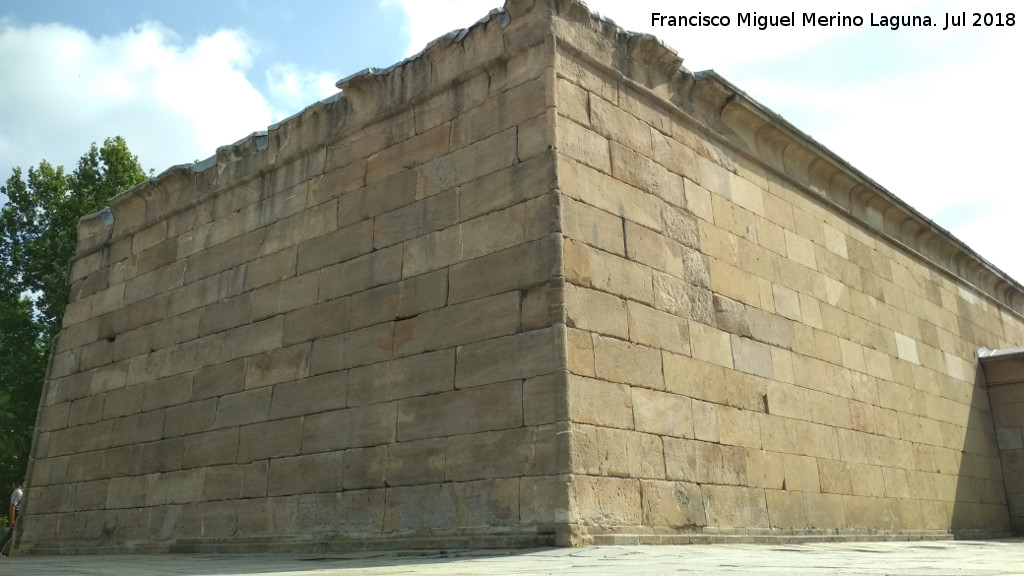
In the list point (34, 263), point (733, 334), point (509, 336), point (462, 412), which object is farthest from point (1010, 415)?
point (34, 263)

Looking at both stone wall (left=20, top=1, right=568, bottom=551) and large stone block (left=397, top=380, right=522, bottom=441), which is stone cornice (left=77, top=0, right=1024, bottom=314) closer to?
stone wall (left=20, top=1, right=568, bottom=551)

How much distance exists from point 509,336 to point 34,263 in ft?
67.6

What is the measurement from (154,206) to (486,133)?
5550 mm

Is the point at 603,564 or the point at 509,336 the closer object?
the point at 603,564

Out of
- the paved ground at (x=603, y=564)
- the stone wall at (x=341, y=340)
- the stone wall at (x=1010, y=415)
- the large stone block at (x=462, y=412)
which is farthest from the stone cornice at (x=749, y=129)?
the paved ground at (x=603, y=564)

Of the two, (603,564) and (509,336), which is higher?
(509,336)

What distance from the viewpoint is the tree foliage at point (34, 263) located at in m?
20.9

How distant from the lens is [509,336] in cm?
600

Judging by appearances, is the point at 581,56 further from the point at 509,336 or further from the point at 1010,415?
the point at 1010,415

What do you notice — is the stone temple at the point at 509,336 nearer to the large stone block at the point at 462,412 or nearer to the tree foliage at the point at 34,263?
the large stone block at the point at 462,412

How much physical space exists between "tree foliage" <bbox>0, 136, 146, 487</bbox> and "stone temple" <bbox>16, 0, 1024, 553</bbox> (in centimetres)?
1221

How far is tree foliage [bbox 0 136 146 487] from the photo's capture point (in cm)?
2086

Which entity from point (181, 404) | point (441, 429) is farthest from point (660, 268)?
point (181, 404)

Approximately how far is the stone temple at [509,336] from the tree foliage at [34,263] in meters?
12.2
